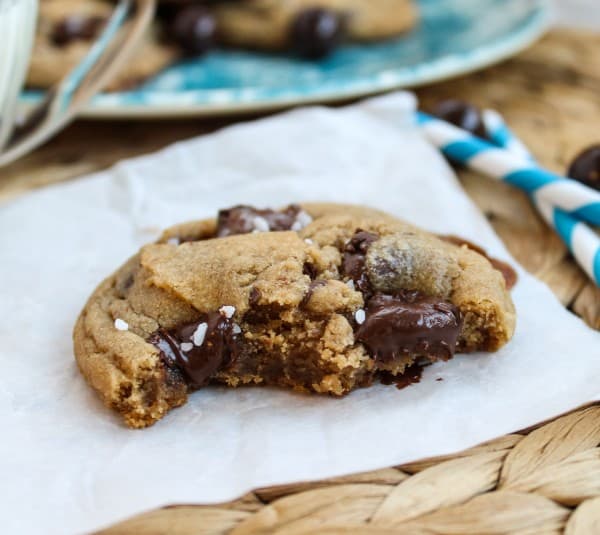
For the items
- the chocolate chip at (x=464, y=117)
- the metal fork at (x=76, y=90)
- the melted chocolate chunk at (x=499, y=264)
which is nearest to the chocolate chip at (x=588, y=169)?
the chocolate chip at (x=464, y=117)

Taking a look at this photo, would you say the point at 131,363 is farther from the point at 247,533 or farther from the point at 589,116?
the point at 589,116

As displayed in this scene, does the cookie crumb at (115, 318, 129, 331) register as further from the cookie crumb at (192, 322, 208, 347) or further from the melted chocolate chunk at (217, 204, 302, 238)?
the melted chocolate chunk at (217, 204, 302, 238)

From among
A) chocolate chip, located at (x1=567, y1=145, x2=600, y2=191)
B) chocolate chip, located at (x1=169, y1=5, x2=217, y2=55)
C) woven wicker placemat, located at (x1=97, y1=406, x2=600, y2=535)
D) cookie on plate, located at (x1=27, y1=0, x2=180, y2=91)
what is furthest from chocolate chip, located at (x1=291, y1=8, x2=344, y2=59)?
woven wicker placemat, located at (x1=97, y1=406, x2=600, y2=535)

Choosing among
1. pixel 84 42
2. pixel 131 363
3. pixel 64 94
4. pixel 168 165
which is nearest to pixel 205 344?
pixel 131 363

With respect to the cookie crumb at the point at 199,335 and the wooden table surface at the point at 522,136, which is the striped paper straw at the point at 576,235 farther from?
the cookie crumb at the point at 199,335

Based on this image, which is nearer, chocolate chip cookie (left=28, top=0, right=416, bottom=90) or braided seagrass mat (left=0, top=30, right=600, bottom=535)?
braided seagrass mat (left=0, top=30, right=600, bottom=535)

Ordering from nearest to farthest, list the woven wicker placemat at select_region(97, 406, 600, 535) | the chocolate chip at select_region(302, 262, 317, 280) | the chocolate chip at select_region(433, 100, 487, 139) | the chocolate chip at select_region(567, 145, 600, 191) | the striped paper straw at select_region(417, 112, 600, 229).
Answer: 1. the woven wicker placemat at select_region(97, 406, 600, 535)
2. the chocolate chip at select_region(302, 262, 317, 280)
3. the striped paper straw at select_region(417, 112, 600, 229)
4. the chocolate chip at select_region(567, 145, 600, 191)
5. the chocolate chip at select_region(433, 100, 487, 139)

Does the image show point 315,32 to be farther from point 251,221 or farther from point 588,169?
point 251,221
